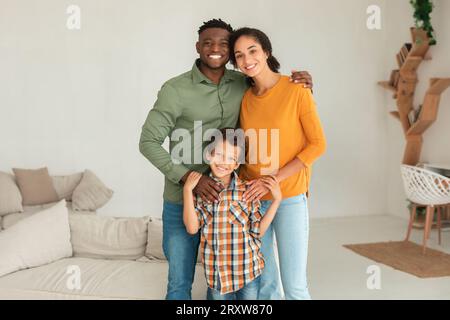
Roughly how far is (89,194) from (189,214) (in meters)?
3.16

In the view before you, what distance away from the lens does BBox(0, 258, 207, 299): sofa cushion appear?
8.44 ft

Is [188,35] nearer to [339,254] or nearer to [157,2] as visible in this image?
[157,2]

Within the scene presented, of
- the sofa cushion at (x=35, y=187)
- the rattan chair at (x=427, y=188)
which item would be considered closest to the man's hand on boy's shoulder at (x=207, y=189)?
the rattan chair at (x=427, y=188)

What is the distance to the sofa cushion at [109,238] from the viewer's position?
304 cm

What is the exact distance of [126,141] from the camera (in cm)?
601

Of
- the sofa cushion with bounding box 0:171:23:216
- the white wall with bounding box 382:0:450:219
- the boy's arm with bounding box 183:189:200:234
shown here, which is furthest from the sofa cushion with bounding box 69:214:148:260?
the white wall with bounding box 382:0:450:219

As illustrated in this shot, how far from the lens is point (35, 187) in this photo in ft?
16.7

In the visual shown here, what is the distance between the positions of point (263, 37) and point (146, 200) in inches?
161

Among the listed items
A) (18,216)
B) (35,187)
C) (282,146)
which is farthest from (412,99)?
(282,146)

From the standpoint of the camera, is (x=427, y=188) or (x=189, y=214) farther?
(x=427, y=188)

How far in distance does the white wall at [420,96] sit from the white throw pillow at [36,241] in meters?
4.07

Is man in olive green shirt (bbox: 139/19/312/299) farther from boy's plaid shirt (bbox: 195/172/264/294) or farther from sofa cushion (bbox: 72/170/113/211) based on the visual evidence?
sofa cushion (bbox: 72/170/113/211)

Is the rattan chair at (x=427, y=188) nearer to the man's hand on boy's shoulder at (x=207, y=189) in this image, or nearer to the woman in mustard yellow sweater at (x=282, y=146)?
the woman in mustard yellow sweater at (x=282, y=146)

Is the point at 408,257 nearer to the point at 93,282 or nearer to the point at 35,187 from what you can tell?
the point at 93,282
